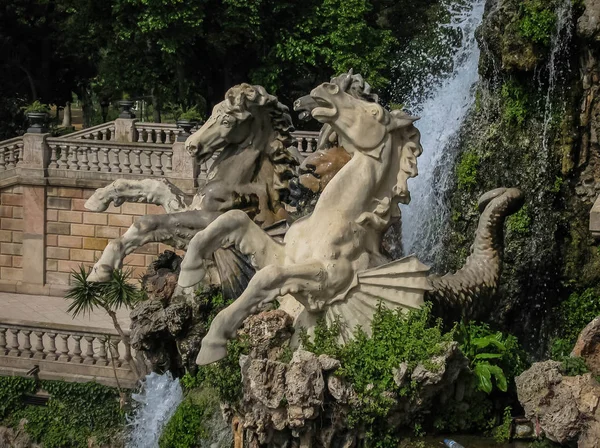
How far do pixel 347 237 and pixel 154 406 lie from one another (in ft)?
15.4

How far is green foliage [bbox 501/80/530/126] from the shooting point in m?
16.3

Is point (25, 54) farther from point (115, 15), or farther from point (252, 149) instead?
point (252, 149)

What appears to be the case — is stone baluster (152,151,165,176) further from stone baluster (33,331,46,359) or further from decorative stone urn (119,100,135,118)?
stone baluster (33,331,46,359)

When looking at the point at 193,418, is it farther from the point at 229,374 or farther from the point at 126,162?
the point at 126,162

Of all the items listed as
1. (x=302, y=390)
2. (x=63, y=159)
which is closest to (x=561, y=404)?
(x=302, y=390)

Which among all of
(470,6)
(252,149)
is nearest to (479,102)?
(252,149)

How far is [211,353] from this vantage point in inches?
448

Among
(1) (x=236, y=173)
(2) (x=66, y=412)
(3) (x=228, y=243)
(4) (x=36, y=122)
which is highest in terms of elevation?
(1) (x=236, y=173)

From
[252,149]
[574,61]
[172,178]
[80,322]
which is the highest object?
[574,61]

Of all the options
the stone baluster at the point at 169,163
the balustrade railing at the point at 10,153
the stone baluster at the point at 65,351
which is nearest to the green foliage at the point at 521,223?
the stone baluster at the point at 65,351

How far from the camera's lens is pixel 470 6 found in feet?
89.8

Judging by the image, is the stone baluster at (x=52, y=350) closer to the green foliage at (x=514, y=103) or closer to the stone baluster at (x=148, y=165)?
the stone baluster at (x=148, y=165)

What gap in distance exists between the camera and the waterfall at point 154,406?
48.9 feet

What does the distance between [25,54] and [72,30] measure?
146 inches
